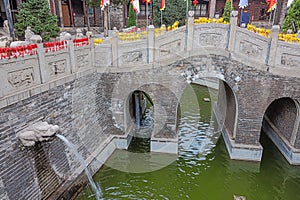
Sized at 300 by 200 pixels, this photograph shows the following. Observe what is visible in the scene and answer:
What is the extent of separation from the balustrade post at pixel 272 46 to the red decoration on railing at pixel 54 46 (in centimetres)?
785

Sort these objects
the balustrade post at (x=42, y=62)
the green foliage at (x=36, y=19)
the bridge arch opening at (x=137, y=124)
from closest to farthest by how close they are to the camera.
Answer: the balustrade post at (x=42, y=62)
the bridge arch opening at (x=137, y=124)
the green foliage at (x=36, y=19)

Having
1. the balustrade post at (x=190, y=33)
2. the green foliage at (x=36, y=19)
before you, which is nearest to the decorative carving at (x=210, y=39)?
the balustrade post at (x=190, y=33)

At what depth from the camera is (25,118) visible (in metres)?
6.41

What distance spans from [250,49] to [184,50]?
2763mm

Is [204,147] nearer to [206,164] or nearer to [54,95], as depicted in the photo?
[206,164]

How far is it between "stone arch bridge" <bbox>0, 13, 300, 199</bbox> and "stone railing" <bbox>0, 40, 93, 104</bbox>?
0.16 ft

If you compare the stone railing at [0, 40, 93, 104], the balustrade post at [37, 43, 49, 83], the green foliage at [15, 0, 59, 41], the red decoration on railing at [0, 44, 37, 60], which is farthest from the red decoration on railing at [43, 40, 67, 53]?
the green foliage at [15, 0, 59, 41]

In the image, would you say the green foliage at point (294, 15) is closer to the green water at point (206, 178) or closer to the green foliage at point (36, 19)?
the green water at point (206, 178)

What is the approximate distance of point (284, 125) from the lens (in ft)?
36.9

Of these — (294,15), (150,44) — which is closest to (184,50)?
(150,44)

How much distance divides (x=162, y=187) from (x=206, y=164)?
8.34 ft

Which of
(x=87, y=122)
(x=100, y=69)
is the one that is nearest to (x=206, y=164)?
(x=87, y=122)

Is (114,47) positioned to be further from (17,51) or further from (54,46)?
(17,51)

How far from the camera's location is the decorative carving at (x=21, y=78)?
5877 mm
